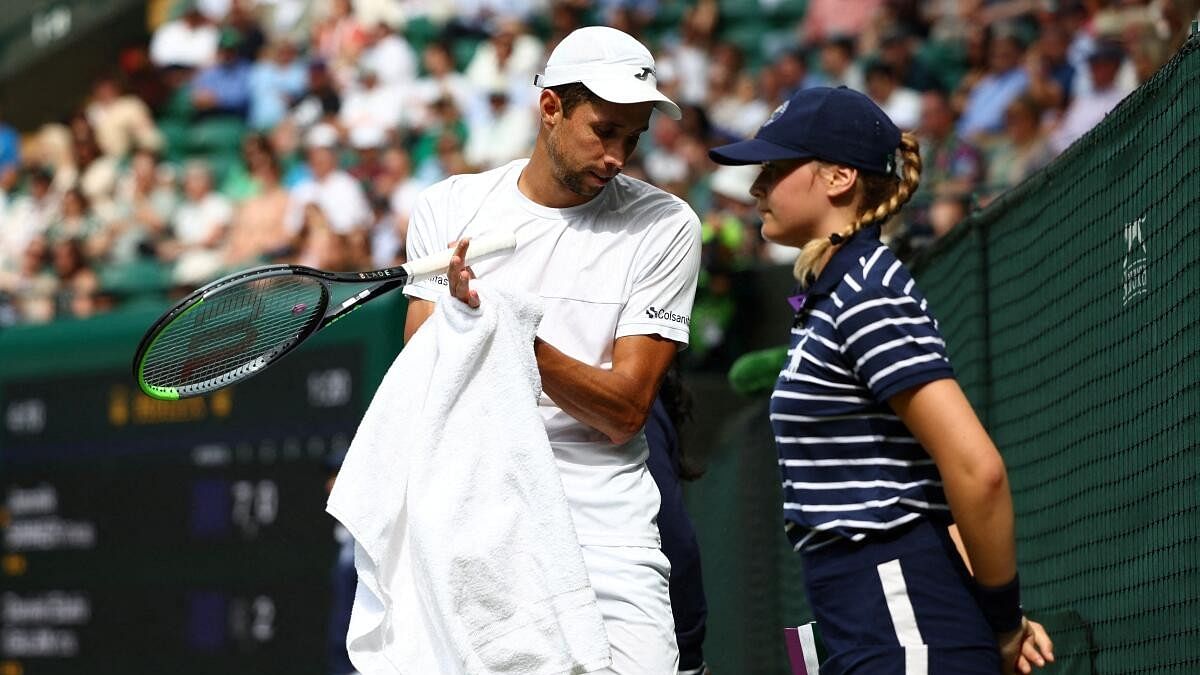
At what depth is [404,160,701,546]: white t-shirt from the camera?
3422 millimetres

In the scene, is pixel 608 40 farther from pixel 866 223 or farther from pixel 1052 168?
pixel 1052 168

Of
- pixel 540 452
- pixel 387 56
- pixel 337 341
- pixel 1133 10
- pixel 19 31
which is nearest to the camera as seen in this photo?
pixel 540 452

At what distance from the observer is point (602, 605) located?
3.36 m

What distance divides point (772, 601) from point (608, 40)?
315cm

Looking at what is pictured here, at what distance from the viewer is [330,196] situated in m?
13.2

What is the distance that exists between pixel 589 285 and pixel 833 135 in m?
0.62

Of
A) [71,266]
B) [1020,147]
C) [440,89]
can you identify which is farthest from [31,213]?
[1020,147]

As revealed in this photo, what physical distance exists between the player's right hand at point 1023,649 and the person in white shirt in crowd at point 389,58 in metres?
12.4

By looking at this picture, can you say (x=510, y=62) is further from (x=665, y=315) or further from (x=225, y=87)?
(x=665, y=315)

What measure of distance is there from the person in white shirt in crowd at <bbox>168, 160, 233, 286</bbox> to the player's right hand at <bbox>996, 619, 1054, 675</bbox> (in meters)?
10.4

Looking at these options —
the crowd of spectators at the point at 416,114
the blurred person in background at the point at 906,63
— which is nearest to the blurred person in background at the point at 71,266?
the crowd of spectators at the point at 416,114

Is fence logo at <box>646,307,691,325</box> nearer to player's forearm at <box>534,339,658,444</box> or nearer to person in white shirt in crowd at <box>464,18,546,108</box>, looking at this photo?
player's forearm at <box>534,339,658,444</box>

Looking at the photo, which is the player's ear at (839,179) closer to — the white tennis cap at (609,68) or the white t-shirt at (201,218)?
the white tennis cap at (609,68)

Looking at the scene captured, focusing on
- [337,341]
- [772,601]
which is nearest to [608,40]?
[772,601]
